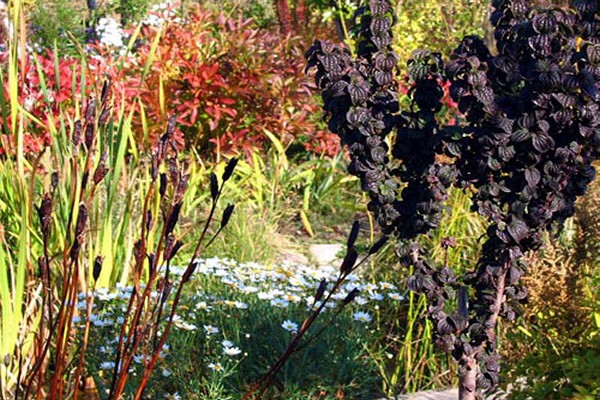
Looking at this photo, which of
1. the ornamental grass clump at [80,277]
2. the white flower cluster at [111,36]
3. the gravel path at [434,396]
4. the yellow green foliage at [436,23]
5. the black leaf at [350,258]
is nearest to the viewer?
the black leaf at [350,258]

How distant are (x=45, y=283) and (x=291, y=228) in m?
Answer: 4.75

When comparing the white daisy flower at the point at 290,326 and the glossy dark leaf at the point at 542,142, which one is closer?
the glossy dark leaf at the point at 542,142

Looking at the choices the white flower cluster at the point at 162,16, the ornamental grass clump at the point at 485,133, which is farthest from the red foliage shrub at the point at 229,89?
the ornamental grass clump at the point at 485,133

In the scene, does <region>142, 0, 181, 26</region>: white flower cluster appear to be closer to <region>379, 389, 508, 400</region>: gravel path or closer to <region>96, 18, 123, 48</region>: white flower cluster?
<region>96, 18, 123, 48</region>: white flower cluster

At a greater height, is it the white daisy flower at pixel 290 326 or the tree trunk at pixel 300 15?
the tree trunk at pixel 300 15

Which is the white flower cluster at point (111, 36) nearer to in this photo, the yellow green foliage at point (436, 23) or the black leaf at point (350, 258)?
the yellow green foliage at point (436, 23)

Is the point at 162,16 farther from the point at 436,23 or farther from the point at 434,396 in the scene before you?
the point at 434,396

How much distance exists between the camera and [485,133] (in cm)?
246

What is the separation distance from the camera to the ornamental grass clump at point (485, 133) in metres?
2.35

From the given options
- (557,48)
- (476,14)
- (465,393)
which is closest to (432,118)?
(557,48)

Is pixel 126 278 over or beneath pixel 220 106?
beneath

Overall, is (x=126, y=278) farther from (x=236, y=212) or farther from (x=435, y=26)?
(x=435, y=26)

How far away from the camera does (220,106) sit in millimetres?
6723

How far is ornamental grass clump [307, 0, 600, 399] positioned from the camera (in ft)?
7.70
